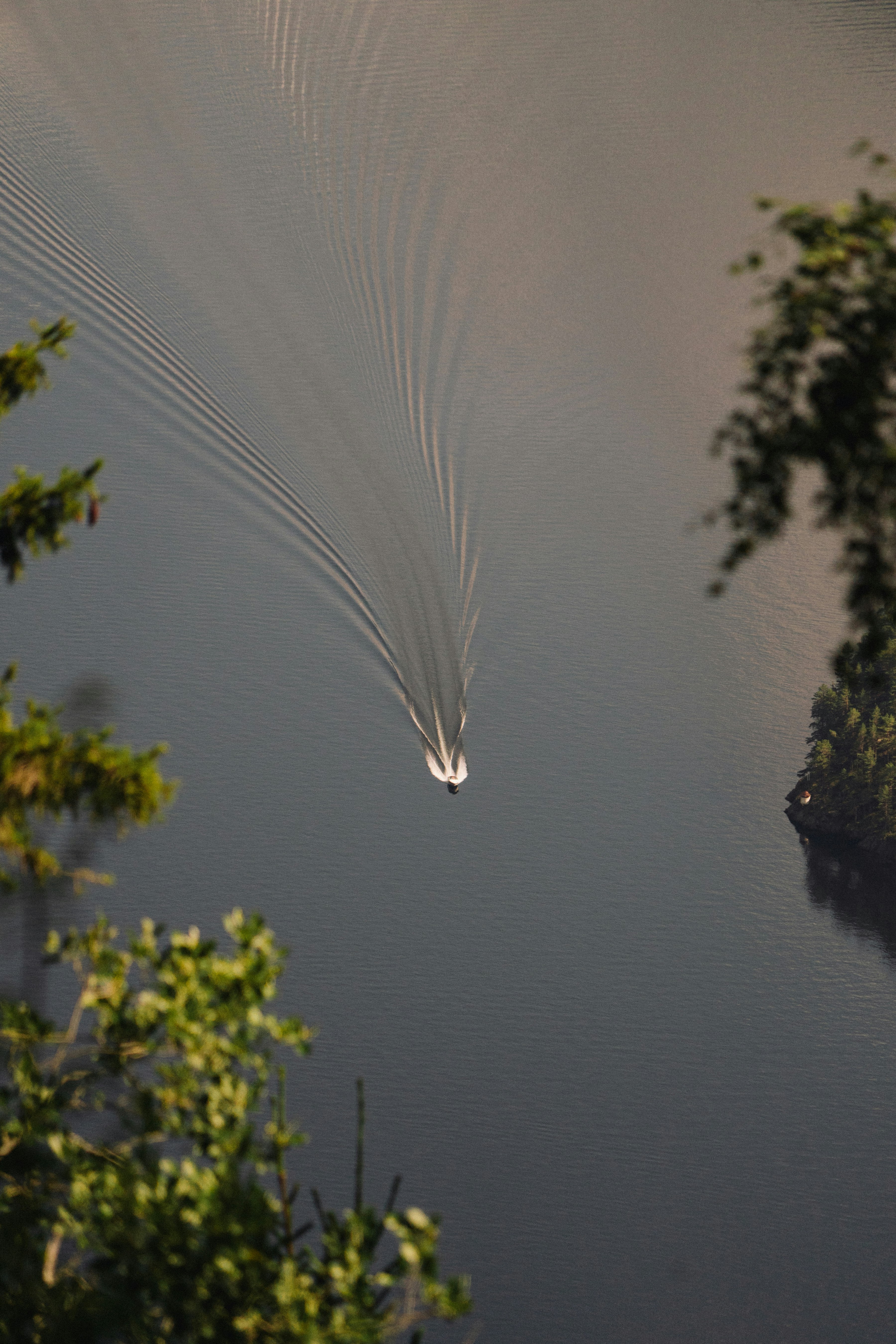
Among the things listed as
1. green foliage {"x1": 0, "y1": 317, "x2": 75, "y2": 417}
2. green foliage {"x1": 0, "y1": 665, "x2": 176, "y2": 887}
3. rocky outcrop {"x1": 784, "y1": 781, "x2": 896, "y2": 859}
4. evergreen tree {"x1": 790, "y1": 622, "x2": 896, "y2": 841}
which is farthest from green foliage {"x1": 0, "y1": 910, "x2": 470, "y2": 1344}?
evergreen tree {"x1": 790, "y1": 622, "x2": 896, "y2": 841}

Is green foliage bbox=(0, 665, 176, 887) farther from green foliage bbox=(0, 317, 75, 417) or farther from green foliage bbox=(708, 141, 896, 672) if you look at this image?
green foliage bbox=(708, 141, 896, 672)

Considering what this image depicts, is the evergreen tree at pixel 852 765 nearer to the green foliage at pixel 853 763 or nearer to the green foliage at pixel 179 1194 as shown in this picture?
the green foliage at pixel 853 763

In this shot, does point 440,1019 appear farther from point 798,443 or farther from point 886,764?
point 798,443

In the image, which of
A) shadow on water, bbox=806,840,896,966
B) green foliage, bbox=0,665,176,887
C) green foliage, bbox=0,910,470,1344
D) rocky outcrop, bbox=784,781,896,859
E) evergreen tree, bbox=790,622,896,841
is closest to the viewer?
green foliage, bbox=0,910,470,1344

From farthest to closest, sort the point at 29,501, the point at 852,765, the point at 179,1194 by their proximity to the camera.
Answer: the point at 852,765
the point at 29,501
the point at 179,1194

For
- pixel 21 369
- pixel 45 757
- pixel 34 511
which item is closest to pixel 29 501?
pixel 34 511

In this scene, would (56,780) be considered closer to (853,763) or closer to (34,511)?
(34,511)

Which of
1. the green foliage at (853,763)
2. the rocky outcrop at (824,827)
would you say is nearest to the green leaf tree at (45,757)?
the rocky outcrop at (824,827)

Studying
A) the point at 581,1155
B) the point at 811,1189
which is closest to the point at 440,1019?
the point at 581,1155
